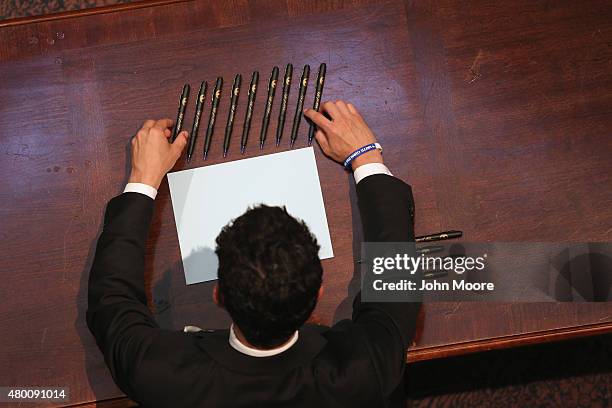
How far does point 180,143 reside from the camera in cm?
119

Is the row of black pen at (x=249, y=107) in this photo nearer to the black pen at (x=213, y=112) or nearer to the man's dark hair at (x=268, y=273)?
the black pen at (x=213, y=112)

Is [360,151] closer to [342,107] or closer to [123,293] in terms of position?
[342,107]

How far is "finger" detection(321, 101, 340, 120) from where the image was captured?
3.96 ft

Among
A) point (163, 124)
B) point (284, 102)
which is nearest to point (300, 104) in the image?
point (284, 102)

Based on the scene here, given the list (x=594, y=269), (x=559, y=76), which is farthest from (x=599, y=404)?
(x=559, y=76)

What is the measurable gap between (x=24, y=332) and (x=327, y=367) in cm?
58

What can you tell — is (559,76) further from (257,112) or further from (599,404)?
(599,404)

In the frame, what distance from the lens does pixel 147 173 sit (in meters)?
1.16

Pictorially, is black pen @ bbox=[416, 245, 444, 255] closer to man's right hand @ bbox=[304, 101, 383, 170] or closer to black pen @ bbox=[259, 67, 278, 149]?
man's right hand @ bbox=[304, 101, 383, 170]

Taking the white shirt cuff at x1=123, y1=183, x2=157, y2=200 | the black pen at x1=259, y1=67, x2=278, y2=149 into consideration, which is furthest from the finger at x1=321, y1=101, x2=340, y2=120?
the white shirt cuff at x1=123, y1=183, x2=157, y2=200

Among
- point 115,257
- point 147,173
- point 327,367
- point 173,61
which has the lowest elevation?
point 327,367

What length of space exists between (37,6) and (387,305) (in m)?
1.35

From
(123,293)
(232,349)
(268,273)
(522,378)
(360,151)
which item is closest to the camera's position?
(268,273)

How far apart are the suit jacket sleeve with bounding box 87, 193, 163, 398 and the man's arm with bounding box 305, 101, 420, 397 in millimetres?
342
